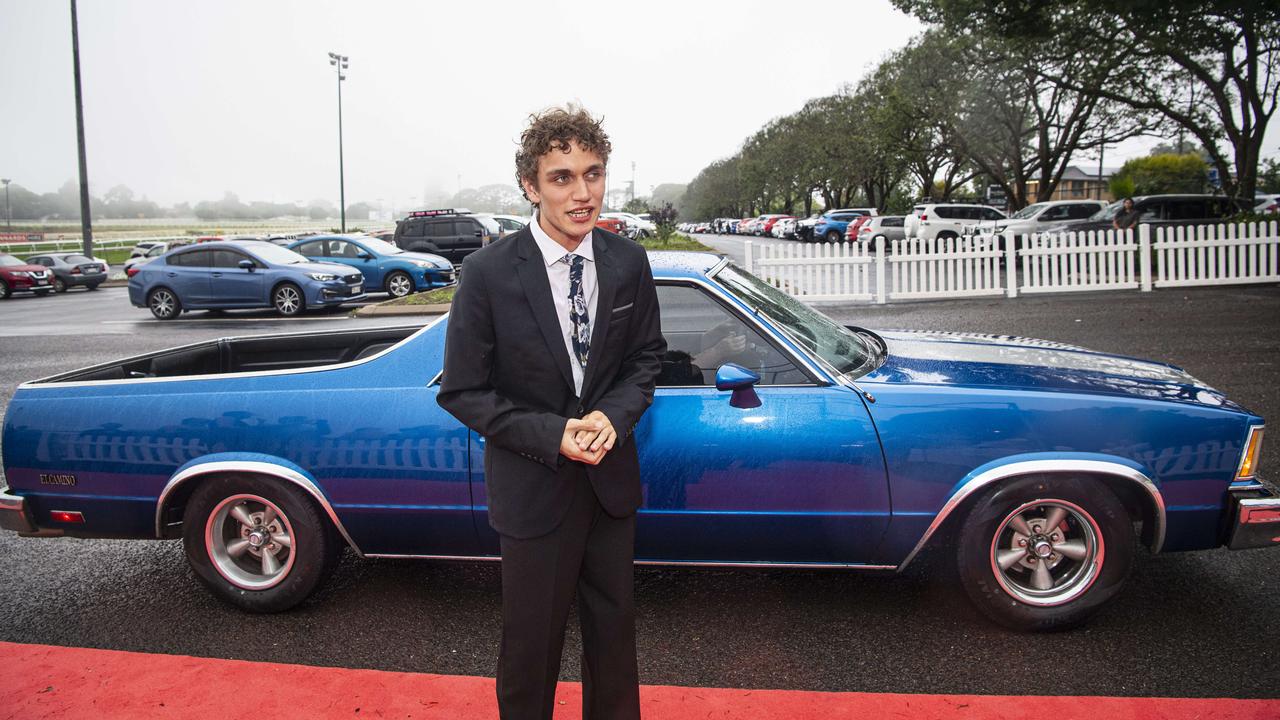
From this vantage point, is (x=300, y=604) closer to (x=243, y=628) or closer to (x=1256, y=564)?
(x=243, y=628)

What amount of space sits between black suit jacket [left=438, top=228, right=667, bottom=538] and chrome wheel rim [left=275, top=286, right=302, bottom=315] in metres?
15.7

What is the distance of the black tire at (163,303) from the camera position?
17359 millimetres

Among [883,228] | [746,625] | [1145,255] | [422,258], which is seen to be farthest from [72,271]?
[746,625]

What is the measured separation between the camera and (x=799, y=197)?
94.9 meters

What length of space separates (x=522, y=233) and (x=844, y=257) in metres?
13.7

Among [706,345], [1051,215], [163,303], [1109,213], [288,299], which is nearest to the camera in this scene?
Result: [706,345]

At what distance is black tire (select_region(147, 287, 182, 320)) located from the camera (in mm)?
17359

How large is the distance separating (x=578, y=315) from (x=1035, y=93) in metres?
39.8

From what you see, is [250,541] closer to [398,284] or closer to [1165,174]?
[398,284]

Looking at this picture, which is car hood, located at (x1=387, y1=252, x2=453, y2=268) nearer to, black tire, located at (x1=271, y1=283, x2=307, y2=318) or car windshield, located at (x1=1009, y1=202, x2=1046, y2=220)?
black tire, located at (x1=271, y1=283, x2=307, y2=318)

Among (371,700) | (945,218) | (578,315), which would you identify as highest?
(945,218)

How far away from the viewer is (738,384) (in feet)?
9.96

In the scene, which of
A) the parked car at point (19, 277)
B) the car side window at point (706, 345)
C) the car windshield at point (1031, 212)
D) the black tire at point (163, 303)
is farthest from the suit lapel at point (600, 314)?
the parked car at point (19, 277)

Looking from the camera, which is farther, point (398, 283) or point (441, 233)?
point (441, 233)
